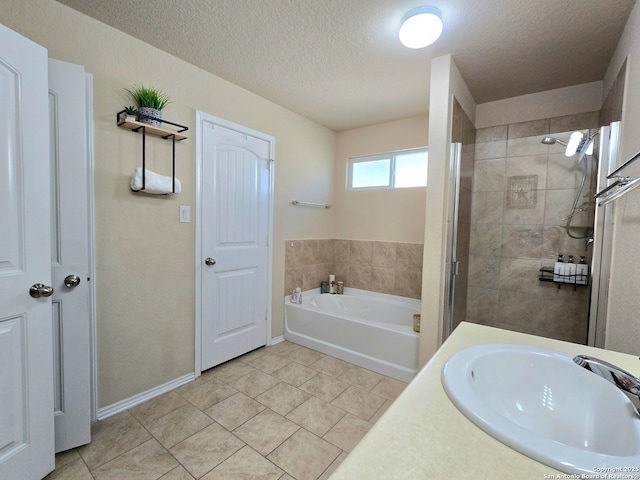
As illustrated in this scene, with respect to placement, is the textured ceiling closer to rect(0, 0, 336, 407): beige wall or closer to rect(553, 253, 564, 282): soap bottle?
rect(0, 0, 336, 407): beige wall

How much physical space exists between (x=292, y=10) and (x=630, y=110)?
1.84 meters

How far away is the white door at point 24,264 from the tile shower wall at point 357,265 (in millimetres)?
1999

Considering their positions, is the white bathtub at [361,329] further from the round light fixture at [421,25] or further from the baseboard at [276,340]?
the round light fixture at [421,25]

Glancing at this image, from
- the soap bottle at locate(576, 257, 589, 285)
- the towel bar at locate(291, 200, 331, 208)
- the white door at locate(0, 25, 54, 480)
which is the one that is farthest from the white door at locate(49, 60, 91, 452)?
the soap bottle at locate(576, 257, 589, 285)

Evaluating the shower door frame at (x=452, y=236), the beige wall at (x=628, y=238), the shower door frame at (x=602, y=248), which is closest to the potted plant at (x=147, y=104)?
the shower door frame at (x=452, y=236)

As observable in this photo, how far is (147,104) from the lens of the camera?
188cm

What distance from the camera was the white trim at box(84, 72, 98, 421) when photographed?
1.68 m

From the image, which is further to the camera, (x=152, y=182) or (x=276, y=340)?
(x=276, y=340)

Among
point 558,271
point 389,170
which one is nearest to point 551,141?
point 558,271

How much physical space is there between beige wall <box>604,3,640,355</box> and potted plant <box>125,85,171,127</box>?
254cm

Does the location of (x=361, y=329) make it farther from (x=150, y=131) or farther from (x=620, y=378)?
(x=150, y=131)

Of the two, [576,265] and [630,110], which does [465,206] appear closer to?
[576,265]

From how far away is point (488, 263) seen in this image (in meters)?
2.62

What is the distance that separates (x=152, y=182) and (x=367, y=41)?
1.63m
